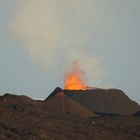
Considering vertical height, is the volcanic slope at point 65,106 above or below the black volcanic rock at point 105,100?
below

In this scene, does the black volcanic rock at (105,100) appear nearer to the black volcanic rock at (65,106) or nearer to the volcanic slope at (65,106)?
the volcanic slope at (65,106)

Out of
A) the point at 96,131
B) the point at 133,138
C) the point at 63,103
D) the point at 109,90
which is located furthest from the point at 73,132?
the point at 109,90

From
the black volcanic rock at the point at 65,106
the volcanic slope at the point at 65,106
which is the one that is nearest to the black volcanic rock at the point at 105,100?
the volcanic slope at the point at 65,106

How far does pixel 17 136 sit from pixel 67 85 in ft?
362

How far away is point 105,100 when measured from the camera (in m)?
149

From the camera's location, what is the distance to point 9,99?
385 ft

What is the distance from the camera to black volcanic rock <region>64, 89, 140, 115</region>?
145750 millimetres

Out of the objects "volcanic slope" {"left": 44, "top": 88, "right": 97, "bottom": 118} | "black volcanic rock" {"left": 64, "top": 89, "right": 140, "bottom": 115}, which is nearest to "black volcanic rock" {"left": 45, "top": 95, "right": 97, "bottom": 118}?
"volcanic slope" {"left": 44, "top": 88, "right": 97, "bottom": 118}

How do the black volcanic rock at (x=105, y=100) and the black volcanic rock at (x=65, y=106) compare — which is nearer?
the black volcanic rock at (x=65, y=106)

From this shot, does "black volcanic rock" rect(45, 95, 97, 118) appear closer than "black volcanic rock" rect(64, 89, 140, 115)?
Yes

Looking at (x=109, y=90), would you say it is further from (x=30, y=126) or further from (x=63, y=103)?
(x=30, y=126)

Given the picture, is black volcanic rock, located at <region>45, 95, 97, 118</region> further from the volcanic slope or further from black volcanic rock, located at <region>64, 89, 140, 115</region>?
black volcanic rock, located at <region>64, 89, 140, 115</region>

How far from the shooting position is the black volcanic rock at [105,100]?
146 m

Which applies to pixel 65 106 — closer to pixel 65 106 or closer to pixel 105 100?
pixel 65 106
